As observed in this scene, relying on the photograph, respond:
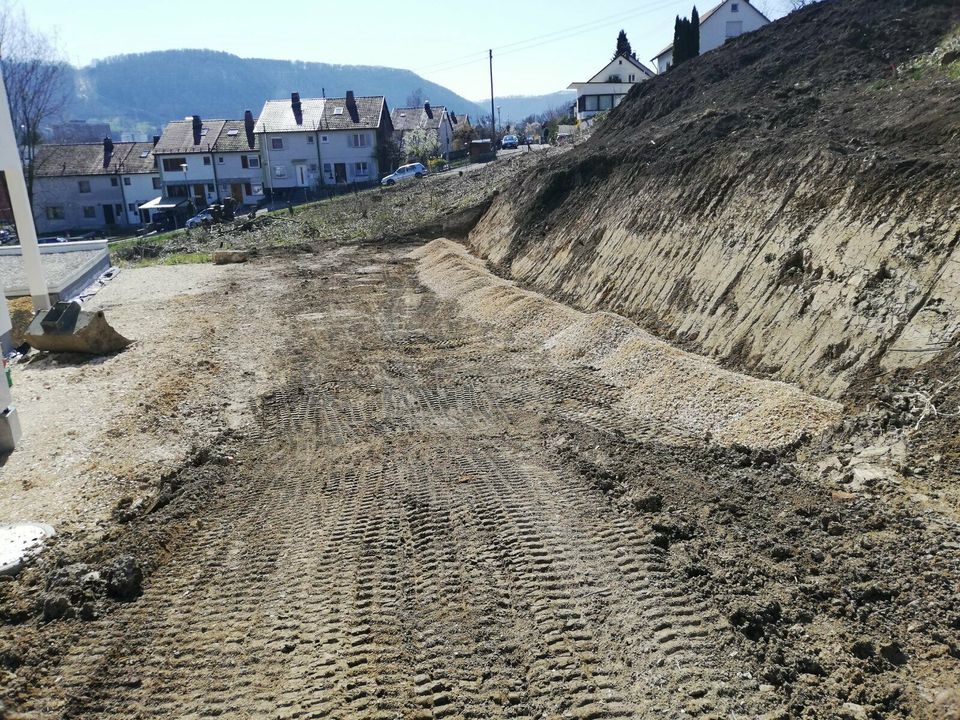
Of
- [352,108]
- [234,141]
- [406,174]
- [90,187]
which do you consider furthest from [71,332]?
[90,187]

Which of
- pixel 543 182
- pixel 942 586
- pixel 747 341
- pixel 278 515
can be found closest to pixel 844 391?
pixel 747 341

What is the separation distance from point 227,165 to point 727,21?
134 ft

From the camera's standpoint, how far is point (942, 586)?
562 cm

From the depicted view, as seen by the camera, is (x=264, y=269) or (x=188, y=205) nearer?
(x=264, y=269)

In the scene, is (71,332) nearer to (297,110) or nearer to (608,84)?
(297,110)

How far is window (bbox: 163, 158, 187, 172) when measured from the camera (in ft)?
189

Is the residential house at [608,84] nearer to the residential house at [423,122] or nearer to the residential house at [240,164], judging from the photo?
the residential house at [423,122]

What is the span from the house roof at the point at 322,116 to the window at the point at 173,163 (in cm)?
688

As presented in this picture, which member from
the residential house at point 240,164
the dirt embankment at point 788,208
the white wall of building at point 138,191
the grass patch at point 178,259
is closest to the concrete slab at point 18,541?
the dirt embankment at point 788,208

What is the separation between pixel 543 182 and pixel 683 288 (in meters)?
10.6

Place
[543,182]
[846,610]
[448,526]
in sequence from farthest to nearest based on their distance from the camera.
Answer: [543,182], [448,526], [846,610]

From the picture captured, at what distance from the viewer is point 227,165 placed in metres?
57.9

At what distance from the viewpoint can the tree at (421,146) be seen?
5703 centimetres

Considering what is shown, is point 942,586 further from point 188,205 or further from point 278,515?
point 188,205
